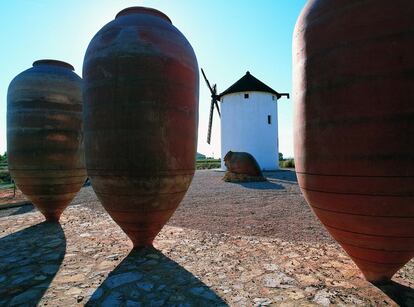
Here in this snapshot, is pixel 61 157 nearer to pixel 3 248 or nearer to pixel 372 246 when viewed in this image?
pixel 3 248

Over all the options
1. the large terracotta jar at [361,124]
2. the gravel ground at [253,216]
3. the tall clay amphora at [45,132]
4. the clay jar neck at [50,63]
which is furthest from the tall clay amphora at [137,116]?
the clay jar neck at [50,63]

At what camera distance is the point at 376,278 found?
2508mm

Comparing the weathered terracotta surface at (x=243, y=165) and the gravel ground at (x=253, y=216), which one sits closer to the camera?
the gravel ground at (x=253, y=216)

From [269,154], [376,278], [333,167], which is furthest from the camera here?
[269,154]

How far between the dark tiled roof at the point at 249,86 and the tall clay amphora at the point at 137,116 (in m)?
18.1

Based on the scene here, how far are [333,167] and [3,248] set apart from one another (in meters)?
4.11

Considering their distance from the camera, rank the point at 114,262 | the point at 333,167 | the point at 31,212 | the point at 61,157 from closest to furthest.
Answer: the point at 333,167 < the point at 114,262 < the point at 61,157 < the point at 31,212

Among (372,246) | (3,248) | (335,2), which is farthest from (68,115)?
(372,246)

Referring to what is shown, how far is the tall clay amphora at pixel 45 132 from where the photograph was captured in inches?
181

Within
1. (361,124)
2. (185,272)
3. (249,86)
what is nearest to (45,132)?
(185,272)

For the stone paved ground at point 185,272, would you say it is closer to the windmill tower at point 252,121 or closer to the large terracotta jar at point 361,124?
the large terracotta jar at point 361,124

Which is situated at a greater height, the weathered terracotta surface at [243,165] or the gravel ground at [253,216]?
the weathered terracotta surface at [243,165]

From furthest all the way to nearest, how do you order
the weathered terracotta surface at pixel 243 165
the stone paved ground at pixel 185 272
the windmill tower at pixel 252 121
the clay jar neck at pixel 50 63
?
the windmill tower at pixel 252 121 < the weathered terracotta surface at pixel 243 165 < the clay jar neck at pixel 50 63 < the stone paved ground at pixel 185 272

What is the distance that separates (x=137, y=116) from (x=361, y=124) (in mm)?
2068
